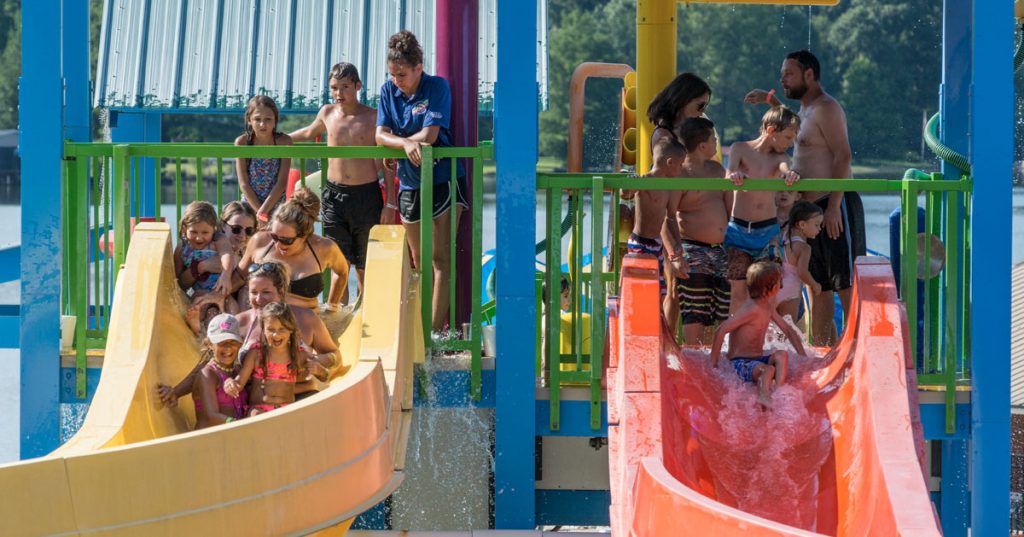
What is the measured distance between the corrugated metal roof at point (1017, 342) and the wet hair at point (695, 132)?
17.6ft

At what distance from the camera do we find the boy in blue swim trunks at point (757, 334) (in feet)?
23.9

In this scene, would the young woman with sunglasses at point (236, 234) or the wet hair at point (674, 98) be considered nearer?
the young woman with sunglasses at point (236, 234)

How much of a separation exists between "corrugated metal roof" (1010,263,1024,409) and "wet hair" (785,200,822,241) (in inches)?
191

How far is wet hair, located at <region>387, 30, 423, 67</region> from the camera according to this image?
324 inches

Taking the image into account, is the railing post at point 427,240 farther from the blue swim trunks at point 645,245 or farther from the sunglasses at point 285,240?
the blue swim trunks at point 645,245

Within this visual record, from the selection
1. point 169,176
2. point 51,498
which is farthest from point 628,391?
point 169,176

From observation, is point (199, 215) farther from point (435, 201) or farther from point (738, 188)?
point (738, 188)

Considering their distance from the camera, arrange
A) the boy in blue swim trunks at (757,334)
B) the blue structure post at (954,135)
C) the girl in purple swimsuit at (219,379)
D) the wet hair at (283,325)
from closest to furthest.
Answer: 1. the wet hair at (283,325)
2. the girl in purple swimsuit at (219,379)
3. the boy in blue swim trunks at (757,334)
4. the blue structure post at (954,135)

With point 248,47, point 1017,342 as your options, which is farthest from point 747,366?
point 248,47

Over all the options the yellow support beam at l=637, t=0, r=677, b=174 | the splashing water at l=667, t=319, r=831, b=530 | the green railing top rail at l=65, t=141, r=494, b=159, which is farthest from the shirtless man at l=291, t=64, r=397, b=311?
the splashing water at l=667, t=319, r=831, b=530

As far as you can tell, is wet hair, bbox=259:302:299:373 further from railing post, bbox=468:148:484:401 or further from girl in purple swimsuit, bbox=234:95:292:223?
girl in purple swimsuit, bbox=234:95:292:223

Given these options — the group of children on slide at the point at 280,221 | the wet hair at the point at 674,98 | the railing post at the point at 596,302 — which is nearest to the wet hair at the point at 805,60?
the wet hair at the point at 674,98

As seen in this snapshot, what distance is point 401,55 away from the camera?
8211mm

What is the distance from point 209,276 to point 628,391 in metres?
2.34
